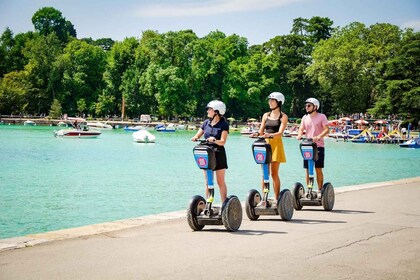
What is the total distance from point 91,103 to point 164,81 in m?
21.5

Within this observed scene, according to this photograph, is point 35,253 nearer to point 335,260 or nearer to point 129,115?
point 335,260

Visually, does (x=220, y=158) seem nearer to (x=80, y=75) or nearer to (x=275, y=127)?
(x=275, y=127)

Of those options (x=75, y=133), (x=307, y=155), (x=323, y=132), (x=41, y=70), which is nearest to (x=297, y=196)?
(x=307, y=155)

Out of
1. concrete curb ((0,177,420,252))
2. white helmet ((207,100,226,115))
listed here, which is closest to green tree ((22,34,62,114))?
concrete curb ((0,177,420,252))

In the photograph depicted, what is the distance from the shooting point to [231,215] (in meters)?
9.77

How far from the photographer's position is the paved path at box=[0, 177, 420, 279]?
7004 mm

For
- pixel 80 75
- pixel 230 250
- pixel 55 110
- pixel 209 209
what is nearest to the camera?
pixel 230 250

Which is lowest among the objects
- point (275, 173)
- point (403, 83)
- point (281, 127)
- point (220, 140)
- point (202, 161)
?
point (275, 173)

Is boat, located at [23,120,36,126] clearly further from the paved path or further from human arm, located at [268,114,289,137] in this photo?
human arm, located at [268,114,289,137]

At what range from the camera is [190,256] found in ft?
25.8

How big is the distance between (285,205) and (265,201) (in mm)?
356

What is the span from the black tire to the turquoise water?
9095 mm

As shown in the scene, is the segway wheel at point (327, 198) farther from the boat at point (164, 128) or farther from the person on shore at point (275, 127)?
the boat at point (164, 128)

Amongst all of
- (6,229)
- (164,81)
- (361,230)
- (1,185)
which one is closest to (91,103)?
(164,81)
